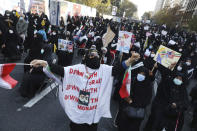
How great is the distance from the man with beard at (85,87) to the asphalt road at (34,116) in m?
1.41

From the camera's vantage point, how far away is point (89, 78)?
2561mm

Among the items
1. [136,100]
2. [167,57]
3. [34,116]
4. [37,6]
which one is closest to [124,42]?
[167,57]

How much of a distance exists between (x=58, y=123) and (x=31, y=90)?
1399mm

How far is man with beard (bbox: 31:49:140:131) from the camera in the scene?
2.57 meters

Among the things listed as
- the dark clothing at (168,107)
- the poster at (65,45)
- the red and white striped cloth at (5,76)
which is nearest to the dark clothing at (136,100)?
the dark clothing at (168,107)

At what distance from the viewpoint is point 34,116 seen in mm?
4043

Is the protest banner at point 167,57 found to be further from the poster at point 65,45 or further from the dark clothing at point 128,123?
the poster at point 65,45

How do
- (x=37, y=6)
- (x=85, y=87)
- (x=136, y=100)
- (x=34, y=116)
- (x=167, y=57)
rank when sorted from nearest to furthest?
(x=85, y=87) → (x=136, y=100) → (x=34, y=116) → (x=167, y=57) → (x=37, y=6)

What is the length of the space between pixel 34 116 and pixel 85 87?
2157mm

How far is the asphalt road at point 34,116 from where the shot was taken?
369cm

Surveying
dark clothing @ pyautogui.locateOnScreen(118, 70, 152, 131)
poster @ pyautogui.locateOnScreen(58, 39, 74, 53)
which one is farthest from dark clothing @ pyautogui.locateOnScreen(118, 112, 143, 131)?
poster @ pyautogui.locateOnScreen(58, 39, 74, 53)

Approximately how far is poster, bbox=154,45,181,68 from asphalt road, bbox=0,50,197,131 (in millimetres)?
1820

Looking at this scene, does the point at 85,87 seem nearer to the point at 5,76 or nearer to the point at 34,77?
the point at 5,76

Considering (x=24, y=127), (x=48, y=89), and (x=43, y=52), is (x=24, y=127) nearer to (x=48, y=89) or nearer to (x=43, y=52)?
(x=48, y=89)
